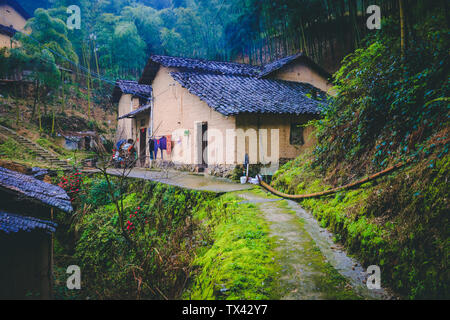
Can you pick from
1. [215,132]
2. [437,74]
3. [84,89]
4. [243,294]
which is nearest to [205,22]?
[84,89]

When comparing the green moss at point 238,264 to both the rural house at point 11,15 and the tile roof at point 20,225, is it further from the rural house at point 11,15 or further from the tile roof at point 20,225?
the rural house at point 11,15

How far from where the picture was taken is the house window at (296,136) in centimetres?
1201

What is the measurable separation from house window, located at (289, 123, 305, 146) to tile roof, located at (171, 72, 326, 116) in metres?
0.83

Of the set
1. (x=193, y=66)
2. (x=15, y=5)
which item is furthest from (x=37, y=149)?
(x=15, y=5)

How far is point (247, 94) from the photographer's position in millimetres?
12453

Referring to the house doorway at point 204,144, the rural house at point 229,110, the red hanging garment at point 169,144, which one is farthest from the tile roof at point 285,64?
the red hanging garment at point 169,144

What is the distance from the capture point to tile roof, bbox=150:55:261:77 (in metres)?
14.6

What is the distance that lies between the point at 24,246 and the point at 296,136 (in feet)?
34.7

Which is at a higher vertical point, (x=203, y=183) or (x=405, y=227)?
(x=405, y=227)

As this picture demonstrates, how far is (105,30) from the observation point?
97.3ft

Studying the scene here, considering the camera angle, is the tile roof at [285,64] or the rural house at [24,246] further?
the tile roof at [285,64]

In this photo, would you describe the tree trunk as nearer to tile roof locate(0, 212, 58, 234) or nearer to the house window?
the house window

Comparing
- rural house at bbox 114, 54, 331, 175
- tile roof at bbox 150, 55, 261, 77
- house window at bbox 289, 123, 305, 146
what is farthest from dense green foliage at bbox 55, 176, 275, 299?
tile roof at bbox 150, 55, 261, 77

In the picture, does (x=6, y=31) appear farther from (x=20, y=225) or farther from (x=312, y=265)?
(x=312, y=265)
